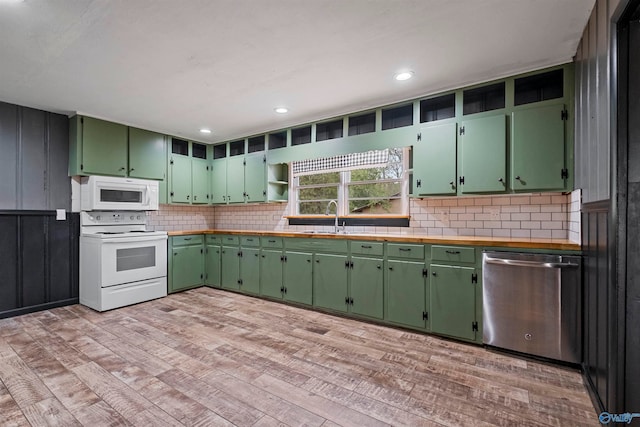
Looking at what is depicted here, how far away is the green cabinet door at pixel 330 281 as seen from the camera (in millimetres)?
3527

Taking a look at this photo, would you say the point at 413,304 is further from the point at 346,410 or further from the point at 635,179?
the point at 635,179

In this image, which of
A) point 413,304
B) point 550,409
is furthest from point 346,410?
point 413,304

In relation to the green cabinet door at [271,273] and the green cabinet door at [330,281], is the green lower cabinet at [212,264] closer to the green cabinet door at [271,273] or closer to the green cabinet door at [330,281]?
the green cabinet door at [271,273]

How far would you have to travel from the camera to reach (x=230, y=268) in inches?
184

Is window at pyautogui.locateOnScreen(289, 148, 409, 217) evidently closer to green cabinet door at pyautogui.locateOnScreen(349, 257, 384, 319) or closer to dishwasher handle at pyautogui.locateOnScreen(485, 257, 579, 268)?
green cabinet door at pyautogui.locateOnScreen(349, 257, 384, 319)

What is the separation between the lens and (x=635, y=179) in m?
1.47

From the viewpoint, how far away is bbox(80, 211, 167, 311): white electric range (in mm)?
3814

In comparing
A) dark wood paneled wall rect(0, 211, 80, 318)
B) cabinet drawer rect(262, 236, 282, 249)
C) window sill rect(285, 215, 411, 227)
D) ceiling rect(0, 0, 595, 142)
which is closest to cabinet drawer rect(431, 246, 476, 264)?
window sill rect(285, 215, 411, 227)

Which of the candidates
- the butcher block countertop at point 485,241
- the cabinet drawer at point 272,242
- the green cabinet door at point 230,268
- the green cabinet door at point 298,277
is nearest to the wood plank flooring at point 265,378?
the green cabinet door at point 298,277

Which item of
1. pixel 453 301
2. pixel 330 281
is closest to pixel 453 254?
pixel 453 301

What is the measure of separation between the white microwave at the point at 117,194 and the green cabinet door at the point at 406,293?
3.55 meters

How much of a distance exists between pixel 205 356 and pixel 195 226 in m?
3.47

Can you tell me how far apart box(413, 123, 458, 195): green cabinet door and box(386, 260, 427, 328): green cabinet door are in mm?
810

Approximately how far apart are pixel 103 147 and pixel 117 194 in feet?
2.07
